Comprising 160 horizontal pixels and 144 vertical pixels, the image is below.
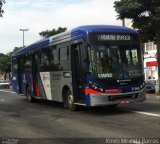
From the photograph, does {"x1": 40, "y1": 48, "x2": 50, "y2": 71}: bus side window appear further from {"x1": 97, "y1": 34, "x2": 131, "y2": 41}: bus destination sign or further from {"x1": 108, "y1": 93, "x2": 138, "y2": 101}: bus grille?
{"x1": 108, "y1": 93, "x2": 138, "y2": 101}: bus grille

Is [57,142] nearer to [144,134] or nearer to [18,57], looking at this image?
[144,134]

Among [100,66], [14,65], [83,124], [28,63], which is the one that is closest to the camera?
[83,124]

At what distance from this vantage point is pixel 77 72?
17812mm

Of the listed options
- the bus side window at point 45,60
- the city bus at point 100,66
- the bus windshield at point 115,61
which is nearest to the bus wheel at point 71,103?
the city bus at point 100,66

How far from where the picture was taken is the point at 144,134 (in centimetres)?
1180

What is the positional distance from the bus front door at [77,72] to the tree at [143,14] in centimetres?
1330

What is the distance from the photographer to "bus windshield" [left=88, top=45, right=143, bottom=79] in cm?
1670

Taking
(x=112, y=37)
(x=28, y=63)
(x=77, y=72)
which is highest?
(x=112, y=37)

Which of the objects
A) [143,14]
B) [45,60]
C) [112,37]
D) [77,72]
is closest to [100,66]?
[112,37]

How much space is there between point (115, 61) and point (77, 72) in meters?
1.65

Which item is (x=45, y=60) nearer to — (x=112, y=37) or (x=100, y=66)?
(x=112, y=37)

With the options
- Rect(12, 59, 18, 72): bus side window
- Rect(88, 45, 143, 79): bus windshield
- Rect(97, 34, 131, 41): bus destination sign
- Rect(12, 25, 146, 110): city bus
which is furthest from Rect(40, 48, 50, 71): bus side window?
Rect(12, 59, 18, 72): bus side window

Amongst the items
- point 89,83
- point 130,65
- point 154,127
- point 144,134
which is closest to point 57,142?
point 144,134

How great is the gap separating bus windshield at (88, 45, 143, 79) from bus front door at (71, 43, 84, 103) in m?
0.77
